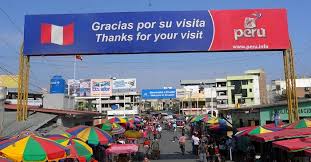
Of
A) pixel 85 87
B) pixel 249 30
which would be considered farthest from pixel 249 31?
pixel 85 87

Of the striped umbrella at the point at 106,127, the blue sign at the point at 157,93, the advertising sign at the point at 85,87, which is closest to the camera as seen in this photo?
the striped umbrella at the point at 106,127

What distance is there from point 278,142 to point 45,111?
12292 mm

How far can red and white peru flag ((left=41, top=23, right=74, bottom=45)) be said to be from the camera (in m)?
20.1

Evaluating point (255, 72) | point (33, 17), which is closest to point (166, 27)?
point (33, 17)

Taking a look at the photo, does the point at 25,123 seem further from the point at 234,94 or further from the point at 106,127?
the point at 234,94

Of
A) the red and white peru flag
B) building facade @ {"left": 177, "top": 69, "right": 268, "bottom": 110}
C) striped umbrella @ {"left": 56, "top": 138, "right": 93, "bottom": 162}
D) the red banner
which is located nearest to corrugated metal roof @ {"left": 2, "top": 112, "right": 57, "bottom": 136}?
the red and white peru flag

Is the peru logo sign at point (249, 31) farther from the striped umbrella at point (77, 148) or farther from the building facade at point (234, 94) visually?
the building facade at point (234, 94)

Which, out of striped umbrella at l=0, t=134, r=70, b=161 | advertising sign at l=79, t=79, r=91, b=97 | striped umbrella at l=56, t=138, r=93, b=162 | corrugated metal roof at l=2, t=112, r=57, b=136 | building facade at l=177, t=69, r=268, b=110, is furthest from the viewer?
building facade at l=177, t=69, r=268, b=110

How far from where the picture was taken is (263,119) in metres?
25.7

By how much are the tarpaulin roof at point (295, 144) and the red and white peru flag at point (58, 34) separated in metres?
11.3

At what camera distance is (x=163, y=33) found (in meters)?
20.0

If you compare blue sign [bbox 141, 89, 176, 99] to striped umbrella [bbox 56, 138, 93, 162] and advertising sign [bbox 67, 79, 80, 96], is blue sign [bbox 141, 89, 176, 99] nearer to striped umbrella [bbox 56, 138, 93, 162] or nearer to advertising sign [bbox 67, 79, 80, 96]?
advertising sign [bbox 67, 79, 80, 96]

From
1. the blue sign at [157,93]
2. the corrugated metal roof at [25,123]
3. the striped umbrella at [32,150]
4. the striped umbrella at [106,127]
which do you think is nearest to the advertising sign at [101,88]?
the blue sign at [157,93]

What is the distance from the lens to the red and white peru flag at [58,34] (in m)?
20.1
